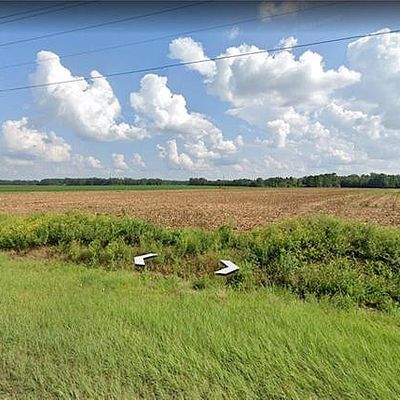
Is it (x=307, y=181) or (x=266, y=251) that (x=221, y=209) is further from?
(x=307, y=181)

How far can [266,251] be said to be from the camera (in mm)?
8953

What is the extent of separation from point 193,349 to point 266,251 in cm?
549

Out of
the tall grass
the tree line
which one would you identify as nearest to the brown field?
the tall grass

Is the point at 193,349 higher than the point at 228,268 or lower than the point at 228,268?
higher

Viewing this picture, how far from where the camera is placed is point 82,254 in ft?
35.6

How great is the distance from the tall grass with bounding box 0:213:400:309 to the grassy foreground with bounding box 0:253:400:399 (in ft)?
4.25

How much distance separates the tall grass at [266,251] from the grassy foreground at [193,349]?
4.25 feet

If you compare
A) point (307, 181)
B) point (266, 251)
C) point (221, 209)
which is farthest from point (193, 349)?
point (307, 181)

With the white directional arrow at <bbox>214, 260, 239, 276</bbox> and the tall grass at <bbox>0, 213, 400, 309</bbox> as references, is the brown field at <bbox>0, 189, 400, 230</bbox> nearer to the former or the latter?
the tall grass at <bbox>0, 213, 400, 309</bbox>

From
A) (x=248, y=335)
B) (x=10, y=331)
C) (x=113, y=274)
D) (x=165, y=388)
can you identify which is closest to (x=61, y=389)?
(x=165, y=388)

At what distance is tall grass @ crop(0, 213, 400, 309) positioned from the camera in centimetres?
704

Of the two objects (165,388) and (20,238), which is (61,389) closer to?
(165,388)

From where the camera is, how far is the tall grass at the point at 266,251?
704 centimetres

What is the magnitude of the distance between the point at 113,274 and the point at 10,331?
13.3 ft
